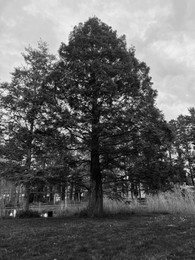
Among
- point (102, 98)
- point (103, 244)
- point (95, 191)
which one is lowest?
point (103, 244)

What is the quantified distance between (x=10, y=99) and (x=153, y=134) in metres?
7.06

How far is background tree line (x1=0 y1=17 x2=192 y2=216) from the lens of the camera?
29.1ft

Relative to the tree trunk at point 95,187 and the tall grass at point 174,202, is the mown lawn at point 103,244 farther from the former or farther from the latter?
the tall grass at point 174,202

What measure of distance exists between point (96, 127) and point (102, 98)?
1646mm

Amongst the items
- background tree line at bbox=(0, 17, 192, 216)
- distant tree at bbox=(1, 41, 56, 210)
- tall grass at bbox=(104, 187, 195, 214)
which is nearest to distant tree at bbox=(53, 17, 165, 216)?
background tree line at bbox=(0, 17, 192, 216)

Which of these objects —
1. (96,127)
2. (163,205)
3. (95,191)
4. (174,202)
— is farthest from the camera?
(163,205)

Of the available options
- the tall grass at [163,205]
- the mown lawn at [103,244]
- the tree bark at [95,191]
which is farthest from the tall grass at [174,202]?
the mown lawn at [103,244]

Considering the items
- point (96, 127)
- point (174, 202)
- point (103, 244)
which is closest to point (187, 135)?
point (174, 202)

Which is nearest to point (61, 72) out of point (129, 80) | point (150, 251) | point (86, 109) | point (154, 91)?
point (86, 109)

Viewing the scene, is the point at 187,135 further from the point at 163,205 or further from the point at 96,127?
the point at 96,127

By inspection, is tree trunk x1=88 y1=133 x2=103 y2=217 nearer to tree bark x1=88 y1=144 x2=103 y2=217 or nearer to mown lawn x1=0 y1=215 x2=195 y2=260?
tree bark x1=88 y1=144 x2=103 y2=217

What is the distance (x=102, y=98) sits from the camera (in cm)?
964

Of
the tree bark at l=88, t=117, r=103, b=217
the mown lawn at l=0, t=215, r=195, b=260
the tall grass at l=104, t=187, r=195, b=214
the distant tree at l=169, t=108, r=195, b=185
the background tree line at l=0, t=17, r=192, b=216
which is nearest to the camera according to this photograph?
the mown lawn at l=0, t=215, r=195, b=260

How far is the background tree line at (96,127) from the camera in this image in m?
8.88
